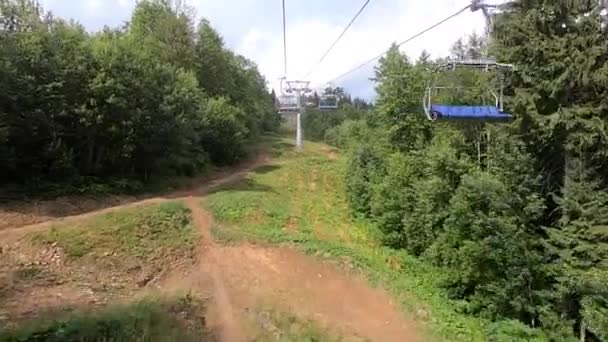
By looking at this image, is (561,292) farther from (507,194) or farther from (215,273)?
(215,273)

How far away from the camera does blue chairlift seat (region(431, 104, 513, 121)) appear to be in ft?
50.6

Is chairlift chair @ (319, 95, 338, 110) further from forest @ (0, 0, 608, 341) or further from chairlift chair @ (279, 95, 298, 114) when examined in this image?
forest @ (0, 0, 608, 341)

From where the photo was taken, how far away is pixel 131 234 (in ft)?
55.4

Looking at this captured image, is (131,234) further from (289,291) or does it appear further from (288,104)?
(288,104)

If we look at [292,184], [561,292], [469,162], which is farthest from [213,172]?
[561,292]

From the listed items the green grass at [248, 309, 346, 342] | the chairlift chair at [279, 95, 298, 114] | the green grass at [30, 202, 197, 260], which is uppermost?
the chairlift chair at [279, 95, 298, 114]

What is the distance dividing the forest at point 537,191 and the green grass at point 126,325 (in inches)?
351

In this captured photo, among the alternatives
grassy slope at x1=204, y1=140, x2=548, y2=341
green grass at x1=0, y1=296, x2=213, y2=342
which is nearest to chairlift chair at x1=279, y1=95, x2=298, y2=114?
grassy slope at x1=204, y1=140, x2=548, y2=341

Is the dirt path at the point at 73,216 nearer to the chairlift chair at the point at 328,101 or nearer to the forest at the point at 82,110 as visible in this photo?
the forest at the point at 82,110

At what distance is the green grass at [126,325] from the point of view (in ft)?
30.6

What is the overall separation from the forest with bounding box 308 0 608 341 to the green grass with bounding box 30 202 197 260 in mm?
9428

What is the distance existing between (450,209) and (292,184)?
14574 millimetres

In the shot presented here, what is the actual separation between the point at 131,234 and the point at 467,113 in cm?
1189

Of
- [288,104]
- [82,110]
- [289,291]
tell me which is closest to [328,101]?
[288,104]
